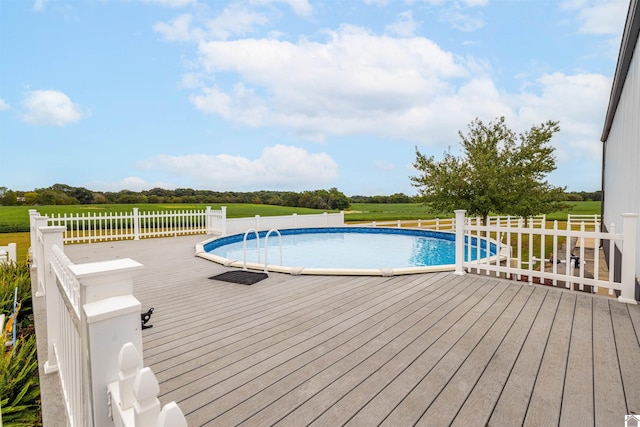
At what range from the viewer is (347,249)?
1242 cm

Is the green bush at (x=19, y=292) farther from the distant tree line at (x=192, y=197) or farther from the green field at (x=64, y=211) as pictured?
the distant tree line at (x=192, y=197)

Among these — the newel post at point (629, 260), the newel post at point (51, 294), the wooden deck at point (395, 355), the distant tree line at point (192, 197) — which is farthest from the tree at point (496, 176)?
the newel post at point (51, 294)

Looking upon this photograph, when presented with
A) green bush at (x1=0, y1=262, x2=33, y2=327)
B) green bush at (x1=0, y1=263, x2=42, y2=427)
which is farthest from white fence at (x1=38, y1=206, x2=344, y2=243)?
green bush at (x1=0, y1=263, x2=42, y2=427)

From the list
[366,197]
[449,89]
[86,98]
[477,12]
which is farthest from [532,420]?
[366,197]

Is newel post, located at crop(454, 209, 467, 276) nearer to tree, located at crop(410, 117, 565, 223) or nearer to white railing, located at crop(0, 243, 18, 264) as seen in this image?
tree, located at crop(410, 117, 565, 223)

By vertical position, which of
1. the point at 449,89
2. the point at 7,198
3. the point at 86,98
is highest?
the point at 86,98

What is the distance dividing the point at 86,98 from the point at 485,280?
23646 mm

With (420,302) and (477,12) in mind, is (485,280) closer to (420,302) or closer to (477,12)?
(420,302)

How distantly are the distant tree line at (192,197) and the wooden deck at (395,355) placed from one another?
38.9ft

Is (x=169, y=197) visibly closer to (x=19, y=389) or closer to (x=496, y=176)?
(x=496, y=176)

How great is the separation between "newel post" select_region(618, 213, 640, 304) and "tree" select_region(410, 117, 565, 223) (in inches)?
371

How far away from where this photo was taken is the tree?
514 inches

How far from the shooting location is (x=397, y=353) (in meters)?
2.53

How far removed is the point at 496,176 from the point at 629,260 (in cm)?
974
